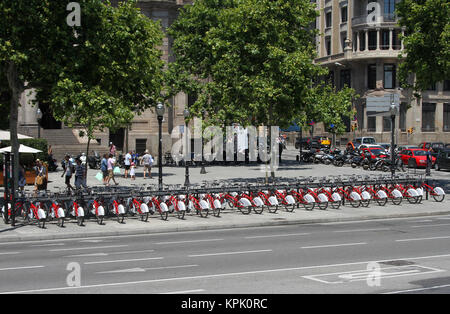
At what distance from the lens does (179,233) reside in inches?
808

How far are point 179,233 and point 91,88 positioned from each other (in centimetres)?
722

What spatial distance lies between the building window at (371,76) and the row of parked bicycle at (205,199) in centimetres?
5060

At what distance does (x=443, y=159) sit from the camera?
47312mm

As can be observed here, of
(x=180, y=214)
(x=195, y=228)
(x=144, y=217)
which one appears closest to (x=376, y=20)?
(x=180, y=214)

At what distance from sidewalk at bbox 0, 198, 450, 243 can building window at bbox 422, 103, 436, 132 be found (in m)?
54.5

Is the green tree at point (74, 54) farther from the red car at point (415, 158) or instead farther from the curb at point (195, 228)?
the red car at point (415, 158)

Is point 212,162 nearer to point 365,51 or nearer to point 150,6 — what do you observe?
point 150,6

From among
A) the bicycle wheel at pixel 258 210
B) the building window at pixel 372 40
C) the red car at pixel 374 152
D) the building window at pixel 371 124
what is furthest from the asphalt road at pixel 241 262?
the building window at pixel 372 40

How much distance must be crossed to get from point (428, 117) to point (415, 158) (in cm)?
3189

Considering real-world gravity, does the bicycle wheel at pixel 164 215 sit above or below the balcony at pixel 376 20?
below

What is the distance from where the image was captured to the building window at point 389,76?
3049 inches

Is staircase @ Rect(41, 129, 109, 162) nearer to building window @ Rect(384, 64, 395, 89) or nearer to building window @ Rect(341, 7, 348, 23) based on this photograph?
building window @ Rect(384, 64, 395, 89)

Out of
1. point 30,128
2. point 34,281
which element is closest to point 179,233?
point 34,281

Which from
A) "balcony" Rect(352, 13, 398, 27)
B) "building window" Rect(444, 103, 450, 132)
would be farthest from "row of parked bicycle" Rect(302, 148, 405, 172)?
"building window" Rect(444, 103, 450, 132)
